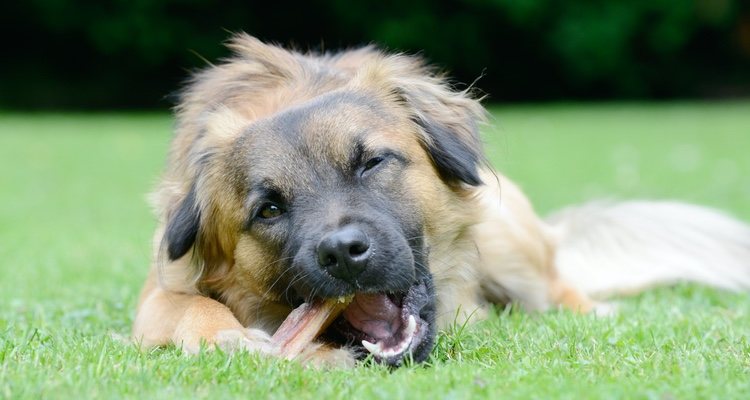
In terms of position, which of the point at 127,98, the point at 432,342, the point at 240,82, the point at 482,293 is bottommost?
the point at 127,98

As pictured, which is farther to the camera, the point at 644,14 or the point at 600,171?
the point at 644,14

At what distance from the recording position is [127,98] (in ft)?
95.4

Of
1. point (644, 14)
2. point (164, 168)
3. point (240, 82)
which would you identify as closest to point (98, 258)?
point (164, 168)

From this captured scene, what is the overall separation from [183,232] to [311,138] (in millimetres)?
763

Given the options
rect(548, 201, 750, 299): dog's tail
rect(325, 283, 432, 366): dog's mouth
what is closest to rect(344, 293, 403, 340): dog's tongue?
rect(325, 283, 432, 366): dog's mouth

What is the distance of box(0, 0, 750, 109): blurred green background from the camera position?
28.2 m

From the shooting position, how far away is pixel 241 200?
4199 millimetres

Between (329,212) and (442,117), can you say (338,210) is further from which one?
(442,117)

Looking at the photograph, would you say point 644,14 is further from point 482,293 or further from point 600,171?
point 482,293

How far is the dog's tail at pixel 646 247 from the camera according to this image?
20.2 ft

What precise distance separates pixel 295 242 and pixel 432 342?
68 cm

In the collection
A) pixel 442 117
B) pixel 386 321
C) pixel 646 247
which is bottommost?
pixel 646 247

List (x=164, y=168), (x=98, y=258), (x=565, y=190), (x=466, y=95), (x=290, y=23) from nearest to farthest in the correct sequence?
(x=466, y=95) → (x=164, y=168) → (x=98, y=258) → (x=565, y=190) → (x=290, y=23)

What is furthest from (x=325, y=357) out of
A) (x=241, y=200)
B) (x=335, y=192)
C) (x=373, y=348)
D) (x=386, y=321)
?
(x=241, y=200)
